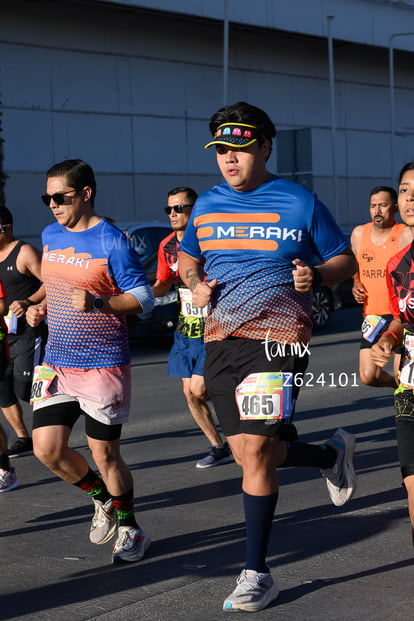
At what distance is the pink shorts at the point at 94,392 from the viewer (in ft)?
17.2

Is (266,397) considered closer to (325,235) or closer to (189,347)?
(325,235)

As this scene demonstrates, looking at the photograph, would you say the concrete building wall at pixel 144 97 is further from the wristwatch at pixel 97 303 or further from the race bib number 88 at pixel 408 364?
the race bib number 88 at pixel 408 364

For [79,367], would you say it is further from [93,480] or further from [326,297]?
[326,297]

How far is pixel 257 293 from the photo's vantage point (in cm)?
470

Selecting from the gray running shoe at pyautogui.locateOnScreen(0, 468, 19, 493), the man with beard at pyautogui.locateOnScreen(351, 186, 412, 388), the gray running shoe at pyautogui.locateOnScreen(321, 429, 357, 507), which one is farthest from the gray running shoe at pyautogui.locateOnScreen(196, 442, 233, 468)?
the gray running shoe at pyautogui.locateOnScreen(321, 429, 357, 507)

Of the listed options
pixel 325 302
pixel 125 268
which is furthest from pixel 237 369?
pixel 325 302

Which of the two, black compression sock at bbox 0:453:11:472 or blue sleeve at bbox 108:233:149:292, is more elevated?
blue sleeve at bbox 108:233:149:292

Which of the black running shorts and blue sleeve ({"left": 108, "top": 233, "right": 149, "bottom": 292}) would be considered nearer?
the black running shorts

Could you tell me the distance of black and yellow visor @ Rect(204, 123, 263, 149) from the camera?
4.75 m

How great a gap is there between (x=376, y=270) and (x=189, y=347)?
62.2 inches

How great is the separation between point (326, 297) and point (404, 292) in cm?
1360

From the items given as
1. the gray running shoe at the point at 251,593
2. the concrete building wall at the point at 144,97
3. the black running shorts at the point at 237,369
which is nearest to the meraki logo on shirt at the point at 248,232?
the black running shorts at the point at 237,369

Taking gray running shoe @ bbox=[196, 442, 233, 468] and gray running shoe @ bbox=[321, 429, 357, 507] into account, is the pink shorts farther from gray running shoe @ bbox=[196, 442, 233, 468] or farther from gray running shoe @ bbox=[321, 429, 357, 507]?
gray running shoe @ bbox=[196, 442, 233, 468]

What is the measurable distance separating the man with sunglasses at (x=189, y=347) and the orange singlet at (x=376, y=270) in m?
1.36
